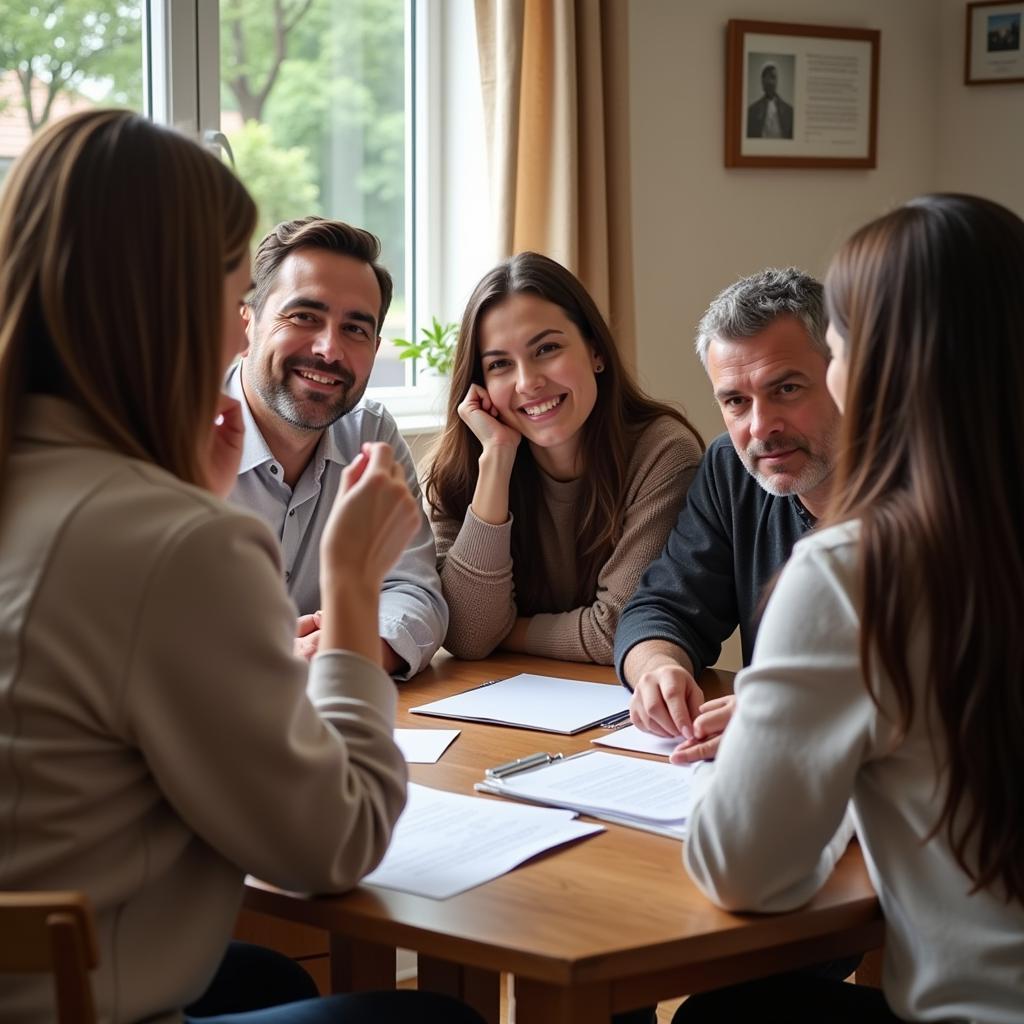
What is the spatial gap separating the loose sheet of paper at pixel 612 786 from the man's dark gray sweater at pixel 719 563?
18.5 inches

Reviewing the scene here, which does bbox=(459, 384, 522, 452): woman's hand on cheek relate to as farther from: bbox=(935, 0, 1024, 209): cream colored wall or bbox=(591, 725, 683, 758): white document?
bbox=(935, 0, 1024, 209): cream colored wall

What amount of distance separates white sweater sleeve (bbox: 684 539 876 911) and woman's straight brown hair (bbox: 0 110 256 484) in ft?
1.75

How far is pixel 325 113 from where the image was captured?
3588mm

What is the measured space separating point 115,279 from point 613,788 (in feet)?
2.69

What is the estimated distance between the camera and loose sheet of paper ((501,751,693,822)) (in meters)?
1.54

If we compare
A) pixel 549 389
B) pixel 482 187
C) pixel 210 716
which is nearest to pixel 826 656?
pixel 210 716

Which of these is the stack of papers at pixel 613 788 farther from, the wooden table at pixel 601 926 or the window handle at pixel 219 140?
the window handle at pixel 219 140

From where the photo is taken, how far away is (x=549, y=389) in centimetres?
252

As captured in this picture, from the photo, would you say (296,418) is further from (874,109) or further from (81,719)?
(874,109)

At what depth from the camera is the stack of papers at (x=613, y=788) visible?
1.52m

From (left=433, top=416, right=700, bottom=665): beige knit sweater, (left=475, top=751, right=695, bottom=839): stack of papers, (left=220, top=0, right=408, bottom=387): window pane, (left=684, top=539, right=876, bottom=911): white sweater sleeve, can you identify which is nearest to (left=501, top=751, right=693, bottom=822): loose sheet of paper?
(left=475, top=751, right=695, bottom=839): stack of papers

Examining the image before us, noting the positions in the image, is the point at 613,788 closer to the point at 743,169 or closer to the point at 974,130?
the point at 743,169

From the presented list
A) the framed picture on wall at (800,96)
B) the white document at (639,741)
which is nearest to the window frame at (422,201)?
the framed picture on wall at (800,96)

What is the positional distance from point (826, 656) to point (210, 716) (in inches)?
20.4
